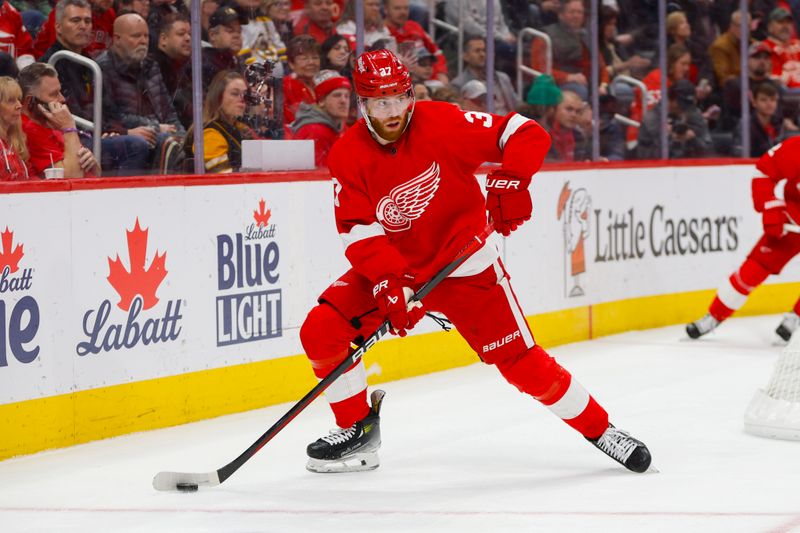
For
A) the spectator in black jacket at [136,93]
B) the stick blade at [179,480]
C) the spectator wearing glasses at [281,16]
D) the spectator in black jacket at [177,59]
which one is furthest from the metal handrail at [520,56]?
the stick blade at [179,480]

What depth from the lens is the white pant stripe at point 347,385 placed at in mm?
4117

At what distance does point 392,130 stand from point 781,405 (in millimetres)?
1680

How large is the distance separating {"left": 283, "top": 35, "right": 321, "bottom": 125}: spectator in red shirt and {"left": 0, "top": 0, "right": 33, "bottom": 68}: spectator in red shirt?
51.9 inches

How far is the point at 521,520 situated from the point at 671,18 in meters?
5.24

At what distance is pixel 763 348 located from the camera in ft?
22.4

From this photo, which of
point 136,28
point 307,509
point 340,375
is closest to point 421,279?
point 340,375

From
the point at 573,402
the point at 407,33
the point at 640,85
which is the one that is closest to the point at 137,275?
the point at 573,402

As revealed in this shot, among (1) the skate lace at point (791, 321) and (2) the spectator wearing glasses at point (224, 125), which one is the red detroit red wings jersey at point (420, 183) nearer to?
(2) the spectator wearing glasses at point (224, 125)

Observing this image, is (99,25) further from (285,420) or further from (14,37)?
(285,420)

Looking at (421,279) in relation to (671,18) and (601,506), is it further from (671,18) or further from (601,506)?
(671,18)

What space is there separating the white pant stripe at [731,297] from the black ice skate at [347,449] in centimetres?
323

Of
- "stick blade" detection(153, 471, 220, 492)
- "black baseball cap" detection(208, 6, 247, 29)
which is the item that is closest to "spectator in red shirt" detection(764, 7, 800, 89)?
"black baseball cap" detection(208, 6, 247, 29)

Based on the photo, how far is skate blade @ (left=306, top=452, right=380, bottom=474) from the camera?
418 centimetres

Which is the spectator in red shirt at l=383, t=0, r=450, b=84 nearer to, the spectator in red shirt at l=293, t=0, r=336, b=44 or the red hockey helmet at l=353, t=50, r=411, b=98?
the spectator in red shirt at l=293, t=0, r=336, b=44
